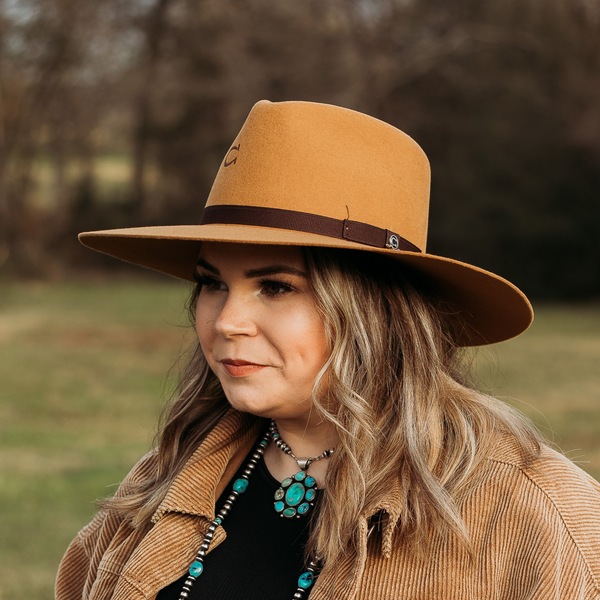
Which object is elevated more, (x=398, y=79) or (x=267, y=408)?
(x=398, y=79)

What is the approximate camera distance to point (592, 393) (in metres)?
9.05

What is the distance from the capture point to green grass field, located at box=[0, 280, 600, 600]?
203 inches

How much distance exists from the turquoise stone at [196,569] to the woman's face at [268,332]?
38 centimetres

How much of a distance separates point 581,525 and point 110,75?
61.5 ft

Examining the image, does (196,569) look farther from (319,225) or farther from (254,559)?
(319,225)

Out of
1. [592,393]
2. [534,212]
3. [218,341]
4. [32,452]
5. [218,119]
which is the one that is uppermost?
[218,119]

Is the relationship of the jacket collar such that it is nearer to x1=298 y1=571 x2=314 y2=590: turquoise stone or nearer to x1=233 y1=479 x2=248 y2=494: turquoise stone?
x1=233 y1=479 x2=248 y2=494: turquoise stone

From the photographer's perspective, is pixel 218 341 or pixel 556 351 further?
pixel 556 351

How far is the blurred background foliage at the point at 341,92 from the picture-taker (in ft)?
52.7

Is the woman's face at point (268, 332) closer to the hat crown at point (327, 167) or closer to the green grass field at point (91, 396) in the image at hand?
the hat crown at point (327, 167)

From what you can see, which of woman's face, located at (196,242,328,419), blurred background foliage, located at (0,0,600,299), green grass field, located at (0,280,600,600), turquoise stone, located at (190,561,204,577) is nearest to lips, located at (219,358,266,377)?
woman's face, located at (196,242,328,419)

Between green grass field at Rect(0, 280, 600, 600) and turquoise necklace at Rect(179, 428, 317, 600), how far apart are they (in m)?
0.65

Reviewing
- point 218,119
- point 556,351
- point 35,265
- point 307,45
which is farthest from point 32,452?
point 218,119

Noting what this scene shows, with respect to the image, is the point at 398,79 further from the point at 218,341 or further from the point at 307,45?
the point at 218,341
